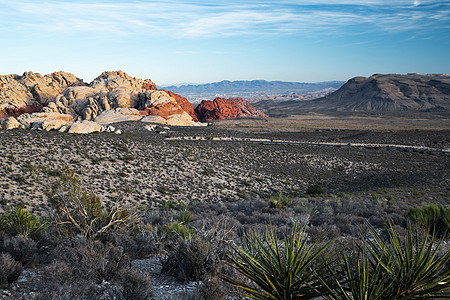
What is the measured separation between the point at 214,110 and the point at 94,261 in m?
107

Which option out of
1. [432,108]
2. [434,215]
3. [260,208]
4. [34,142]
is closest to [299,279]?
[434,215]

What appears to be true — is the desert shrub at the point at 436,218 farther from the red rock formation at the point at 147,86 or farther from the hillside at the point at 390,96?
the hillside at the point at 390,96

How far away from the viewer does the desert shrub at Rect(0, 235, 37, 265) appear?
5289mm

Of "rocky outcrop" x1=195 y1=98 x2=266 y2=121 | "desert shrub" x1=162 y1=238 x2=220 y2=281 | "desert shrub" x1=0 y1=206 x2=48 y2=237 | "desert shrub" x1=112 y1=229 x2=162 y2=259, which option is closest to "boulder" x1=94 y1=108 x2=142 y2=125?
"rocky outcrop" x1=195 y1=98 x2=266 y2=121

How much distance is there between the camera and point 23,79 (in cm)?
7956

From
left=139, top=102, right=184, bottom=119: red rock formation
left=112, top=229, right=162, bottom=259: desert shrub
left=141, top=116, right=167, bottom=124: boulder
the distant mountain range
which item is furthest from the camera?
the distant mountain range

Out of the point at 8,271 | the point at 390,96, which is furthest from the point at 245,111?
the point at 8,271

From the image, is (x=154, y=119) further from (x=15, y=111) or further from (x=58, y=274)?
(x=58, y=274)

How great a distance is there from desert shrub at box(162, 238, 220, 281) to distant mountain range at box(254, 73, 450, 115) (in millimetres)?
144026

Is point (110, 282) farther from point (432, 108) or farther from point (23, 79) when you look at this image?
point (432, 108)

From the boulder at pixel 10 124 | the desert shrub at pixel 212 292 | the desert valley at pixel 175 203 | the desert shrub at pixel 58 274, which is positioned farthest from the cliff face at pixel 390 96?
the desert shrub at pixel 58 274

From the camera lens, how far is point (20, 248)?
216 inches

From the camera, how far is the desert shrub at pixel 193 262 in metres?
4.73

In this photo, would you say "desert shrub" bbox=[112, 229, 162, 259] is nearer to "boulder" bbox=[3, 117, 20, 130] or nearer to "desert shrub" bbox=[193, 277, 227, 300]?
"desert shrub" bbox=[193, 277, 227, 300]
